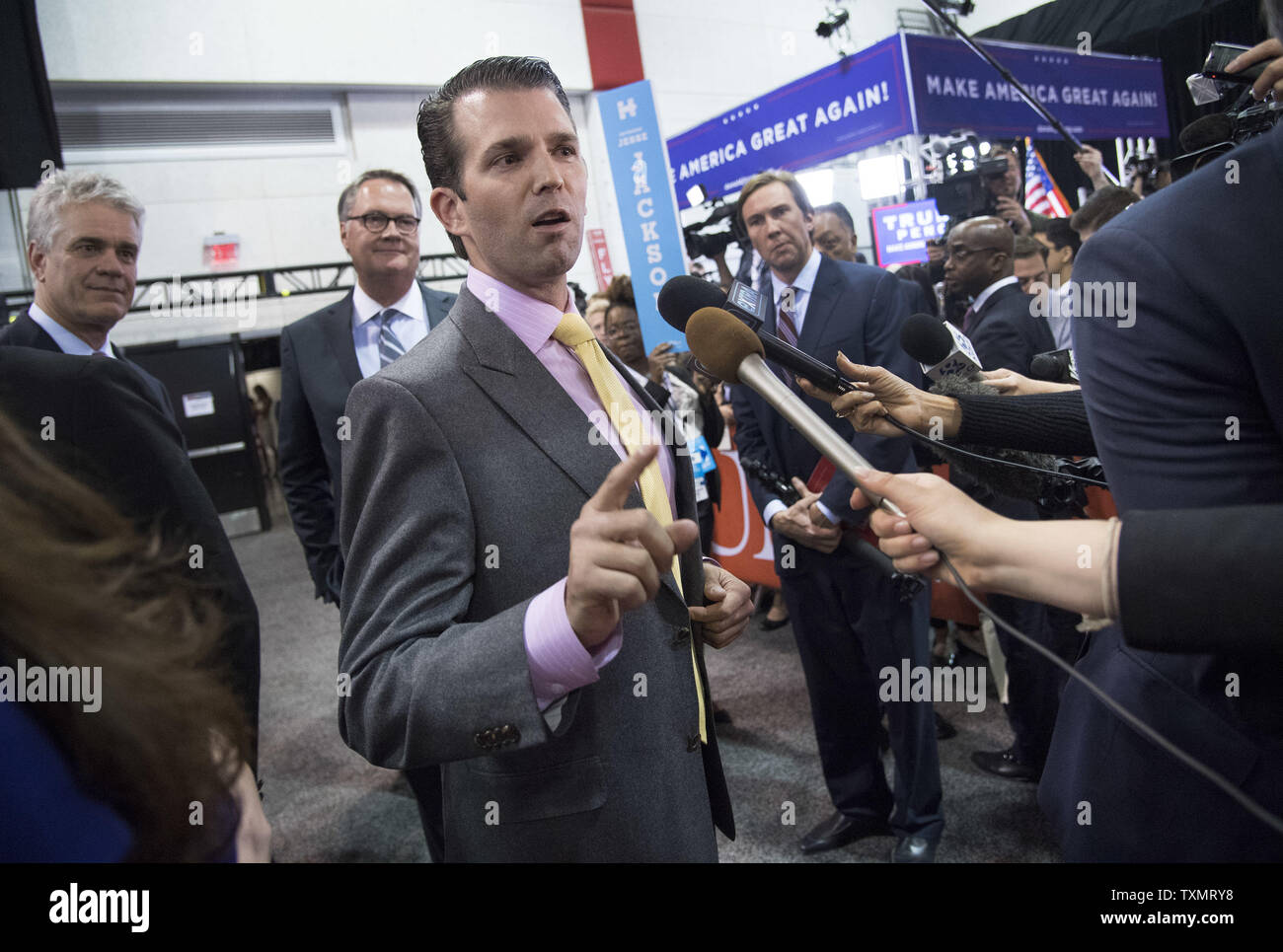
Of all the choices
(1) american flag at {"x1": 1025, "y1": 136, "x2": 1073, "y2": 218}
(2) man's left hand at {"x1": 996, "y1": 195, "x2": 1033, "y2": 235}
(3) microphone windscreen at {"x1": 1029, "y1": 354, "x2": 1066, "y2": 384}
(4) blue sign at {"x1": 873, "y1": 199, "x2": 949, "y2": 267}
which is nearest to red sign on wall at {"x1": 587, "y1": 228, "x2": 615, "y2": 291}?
(2) man's left hand at {"x1": 996, "y1": 195, "x2": 1033, "y2": 235}

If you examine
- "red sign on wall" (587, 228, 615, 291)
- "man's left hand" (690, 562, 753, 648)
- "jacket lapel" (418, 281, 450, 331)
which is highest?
"red sign on wall" (587, 228, 615, 291)

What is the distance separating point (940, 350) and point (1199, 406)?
2.20 ft

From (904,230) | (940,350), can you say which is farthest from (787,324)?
(904,230)

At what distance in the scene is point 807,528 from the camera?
2.08 metres

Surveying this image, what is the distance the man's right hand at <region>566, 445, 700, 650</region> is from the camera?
62 centimetres

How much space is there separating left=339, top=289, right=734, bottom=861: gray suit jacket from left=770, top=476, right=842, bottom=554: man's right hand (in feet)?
3.68

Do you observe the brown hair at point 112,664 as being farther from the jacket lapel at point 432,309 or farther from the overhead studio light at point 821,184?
the overhead studio light at point 821,184

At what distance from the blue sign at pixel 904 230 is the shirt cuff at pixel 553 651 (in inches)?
316

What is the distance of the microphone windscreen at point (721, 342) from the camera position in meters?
0.76

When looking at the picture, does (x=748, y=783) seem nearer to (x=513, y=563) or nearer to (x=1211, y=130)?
(x=513, y=563)

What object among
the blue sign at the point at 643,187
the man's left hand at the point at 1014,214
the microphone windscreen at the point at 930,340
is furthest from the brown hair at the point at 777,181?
the man's left hand at the point at 1014,214

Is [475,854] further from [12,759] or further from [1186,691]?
[1186,691]

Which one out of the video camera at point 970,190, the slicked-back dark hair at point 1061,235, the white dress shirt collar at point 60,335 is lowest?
the white dress shirt collar at point 60,335

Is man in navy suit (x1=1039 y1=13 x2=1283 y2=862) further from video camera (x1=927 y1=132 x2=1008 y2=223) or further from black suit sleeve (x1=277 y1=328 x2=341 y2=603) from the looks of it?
video camera (x1=927 y1=132 x2=1008 y2=223)
